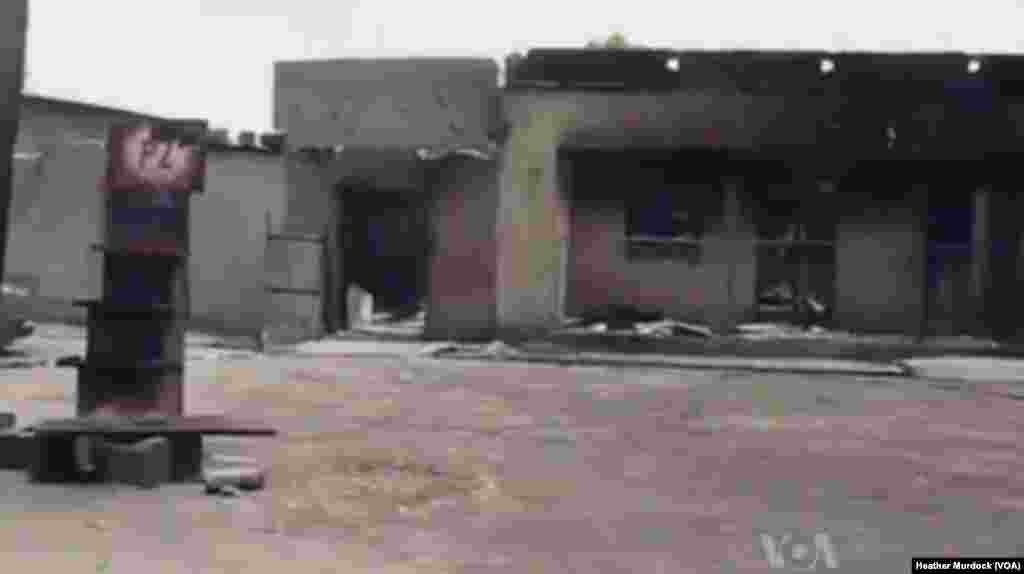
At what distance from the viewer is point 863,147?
21484mm

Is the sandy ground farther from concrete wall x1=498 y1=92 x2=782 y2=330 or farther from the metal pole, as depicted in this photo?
concrete wall x1=498 y1=92 x2=782 y2=330

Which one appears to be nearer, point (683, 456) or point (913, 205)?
point (683, 456)

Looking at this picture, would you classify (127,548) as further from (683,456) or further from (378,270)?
(378,270)

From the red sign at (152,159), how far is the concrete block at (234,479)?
2.12m

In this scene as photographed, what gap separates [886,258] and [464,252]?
283 inches

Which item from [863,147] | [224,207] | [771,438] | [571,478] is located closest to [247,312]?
[224,207]

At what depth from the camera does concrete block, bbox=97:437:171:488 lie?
8117mm

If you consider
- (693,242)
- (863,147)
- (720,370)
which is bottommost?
(720,370)

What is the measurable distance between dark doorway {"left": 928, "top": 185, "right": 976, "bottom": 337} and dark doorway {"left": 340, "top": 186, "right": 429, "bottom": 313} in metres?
9.57

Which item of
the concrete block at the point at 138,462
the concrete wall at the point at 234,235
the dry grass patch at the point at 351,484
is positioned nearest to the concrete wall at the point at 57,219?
the concrete wall at the point at 234,235

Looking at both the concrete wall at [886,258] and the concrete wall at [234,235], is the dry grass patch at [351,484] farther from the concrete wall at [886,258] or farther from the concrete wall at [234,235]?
the concrete wall at [886,258]

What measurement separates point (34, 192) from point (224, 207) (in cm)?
370

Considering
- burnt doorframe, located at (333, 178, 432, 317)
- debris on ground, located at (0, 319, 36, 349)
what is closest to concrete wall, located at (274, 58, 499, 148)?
burnt doorframe, located at (333, 178, 432, 317)

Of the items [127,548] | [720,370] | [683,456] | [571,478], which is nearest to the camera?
[127,548]
